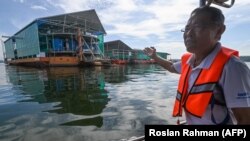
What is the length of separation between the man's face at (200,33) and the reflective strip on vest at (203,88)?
0.29m

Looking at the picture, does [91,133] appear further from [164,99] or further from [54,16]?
[54,16]

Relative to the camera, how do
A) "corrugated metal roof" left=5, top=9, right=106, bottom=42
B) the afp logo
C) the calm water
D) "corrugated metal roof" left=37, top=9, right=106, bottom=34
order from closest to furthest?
the afp logo → the calm water → "corrugated metal roof" left=5, top=9, right=106, bottom=42 → "corrugated metal roof" left=37, top=9, right=106, bottom=34

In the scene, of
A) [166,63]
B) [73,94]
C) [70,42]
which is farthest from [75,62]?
[166,63]

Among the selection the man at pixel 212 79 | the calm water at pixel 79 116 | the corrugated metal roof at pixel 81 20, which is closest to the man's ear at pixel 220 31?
the man at pixel 212 79

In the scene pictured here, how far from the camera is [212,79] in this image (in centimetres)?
124

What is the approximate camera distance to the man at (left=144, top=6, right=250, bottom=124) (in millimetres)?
1140

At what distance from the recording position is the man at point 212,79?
1.14 m

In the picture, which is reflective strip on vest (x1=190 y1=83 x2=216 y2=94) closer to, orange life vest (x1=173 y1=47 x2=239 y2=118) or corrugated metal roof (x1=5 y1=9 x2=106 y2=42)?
orange life vest (x1=173 y1=47 x2=239 y2=118)

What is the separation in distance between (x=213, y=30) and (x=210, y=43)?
92 mm

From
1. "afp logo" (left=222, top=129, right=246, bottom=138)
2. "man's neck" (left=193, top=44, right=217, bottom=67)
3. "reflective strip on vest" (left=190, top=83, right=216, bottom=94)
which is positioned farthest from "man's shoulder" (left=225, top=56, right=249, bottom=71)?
"afp logo" (left=222, top=129, right=246, bottom=138)

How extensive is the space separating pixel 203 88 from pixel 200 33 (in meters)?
0.40

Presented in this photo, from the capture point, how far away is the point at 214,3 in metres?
2.31

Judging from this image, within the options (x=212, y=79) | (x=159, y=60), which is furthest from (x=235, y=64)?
(x=159, y=60)

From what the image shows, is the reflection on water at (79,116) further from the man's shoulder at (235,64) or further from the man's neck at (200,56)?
the man's shoulder at (235,64)
